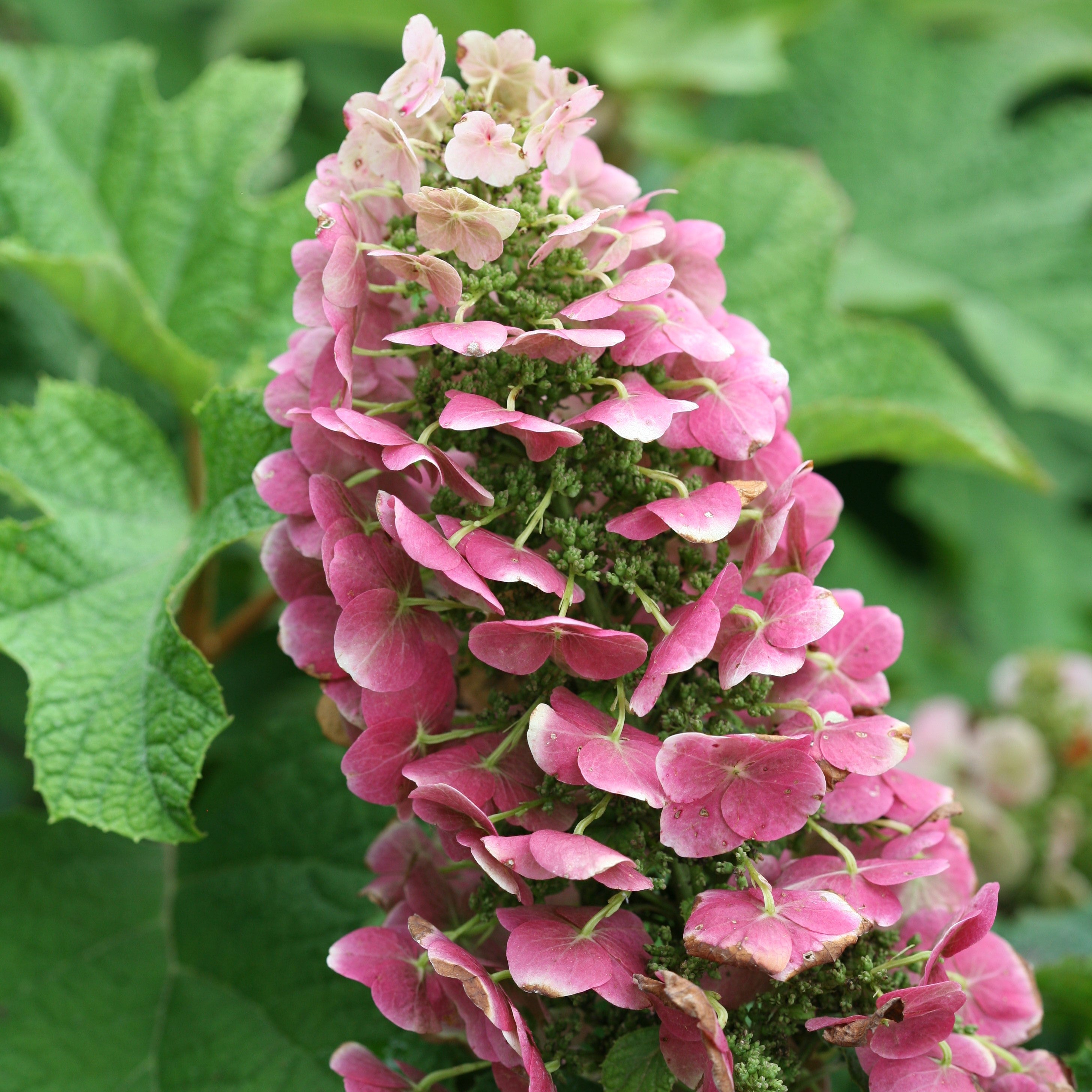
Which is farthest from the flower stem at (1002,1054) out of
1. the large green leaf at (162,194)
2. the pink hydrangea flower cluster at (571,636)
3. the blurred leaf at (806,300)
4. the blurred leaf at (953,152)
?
the blurred leaf at (953,152)

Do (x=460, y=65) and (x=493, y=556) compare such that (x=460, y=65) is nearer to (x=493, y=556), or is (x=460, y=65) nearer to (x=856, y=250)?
(x=493, y=556)

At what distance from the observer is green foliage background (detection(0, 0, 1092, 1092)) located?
899mm

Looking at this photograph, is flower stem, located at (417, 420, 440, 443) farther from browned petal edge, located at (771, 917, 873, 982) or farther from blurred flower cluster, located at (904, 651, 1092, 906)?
blurred flower cluster, located at (904, 651, 1092, 906)

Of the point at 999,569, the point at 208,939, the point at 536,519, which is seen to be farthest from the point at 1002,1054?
the point at 999,569

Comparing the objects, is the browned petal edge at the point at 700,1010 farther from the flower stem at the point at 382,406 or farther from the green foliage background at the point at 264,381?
the flower stem at the point at 382,406

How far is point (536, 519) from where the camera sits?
24.7 inches

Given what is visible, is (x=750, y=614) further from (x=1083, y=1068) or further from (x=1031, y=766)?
(x=1031, y=766)

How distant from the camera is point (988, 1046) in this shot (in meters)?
0.67

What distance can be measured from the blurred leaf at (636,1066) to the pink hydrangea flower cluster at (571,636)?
21 mm

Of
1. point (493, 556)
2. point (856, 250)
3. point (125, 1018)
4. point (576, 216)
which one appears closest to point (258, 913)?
point (125, 1018)

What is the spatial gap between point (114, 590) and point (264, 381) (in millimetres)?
247

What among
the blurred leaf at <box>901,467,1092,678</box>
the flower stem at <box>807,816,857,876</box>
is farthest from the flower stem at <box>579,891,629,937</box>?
the blurred leaf at <box>901,467,1092,678</box>

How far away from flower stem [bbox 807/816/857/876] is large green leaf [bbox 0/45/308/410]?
30.7 inches

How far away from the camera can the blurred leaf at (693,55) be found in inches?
62.1
